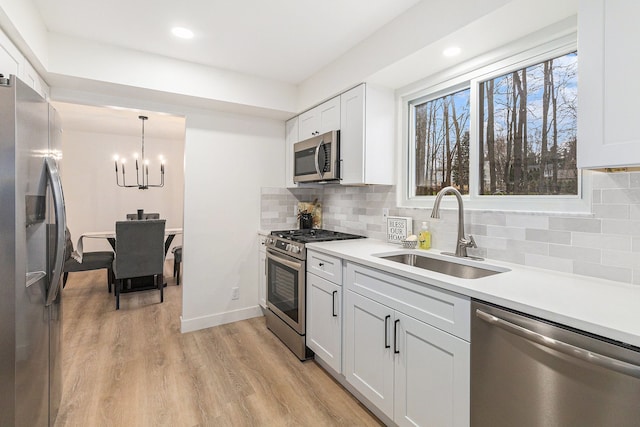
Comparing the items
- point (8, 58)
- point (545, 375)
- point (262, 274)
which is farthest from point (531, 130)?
point (8, 58)

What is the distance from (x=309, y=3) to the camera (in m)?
1.93

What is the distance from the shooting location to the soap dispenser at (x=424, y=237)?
220cm

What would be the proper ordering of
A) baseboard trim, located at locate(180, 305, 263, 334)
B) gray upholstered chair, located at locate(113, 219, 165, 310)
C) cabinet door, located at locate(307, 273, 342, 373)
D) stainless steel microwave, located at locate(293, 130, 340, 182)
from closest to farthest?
cabinet door, located at locate(307, 273, 342, 373) < stainless steel microwave, located at locate(293, 130, 340, 182) < baseboard trim, located at locate(180, 305, 263, 334) < gray upholstered chair, located at locate(113, 219, 165, 310)

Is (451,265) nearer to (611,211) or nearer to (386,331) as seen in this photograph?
(386,331)

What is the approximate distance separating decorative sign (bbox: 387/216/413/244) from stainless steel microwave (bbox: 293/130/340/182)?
0.60m

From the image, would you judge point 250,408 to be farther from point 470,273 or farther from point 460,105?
point 460,105

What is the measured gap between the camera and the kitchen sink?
5.79ft

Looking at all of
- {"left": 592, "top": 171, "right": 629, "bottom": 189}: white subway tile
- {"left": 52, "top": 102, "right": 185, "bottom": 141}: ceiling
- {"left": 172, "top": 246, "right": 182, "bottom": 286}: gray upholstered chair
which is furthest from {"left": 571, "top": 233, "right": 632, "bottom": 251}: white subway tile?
{"left": 172, "top": 246, "right": 182, "bottom": 286}: gray upholstered chair

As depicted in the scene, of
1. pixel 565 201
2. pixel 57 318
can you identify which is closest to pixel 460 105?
pixel 565 201

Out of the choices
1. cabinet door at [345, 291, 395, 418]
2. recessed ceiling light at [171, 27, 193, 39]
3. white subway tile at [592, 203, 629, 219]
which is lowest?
cabinet door at [345, 291, 395, 418]

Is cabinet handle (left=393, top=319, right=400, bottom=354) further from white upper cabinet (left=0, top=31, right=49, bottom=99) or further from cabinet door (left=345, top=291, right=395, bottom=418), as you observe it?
white upper cabinet (left=0, top=31, right=49, bottom=99)

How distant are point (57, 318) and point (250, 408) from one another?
1204mm

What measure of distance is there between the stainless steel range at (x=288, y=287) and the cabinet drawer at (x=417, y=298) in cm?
64

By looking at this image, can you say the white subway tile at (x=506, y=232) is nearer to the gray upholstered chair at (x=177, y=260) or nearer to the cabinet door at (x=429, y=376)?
the cabinet door at (x=429, y=376)
